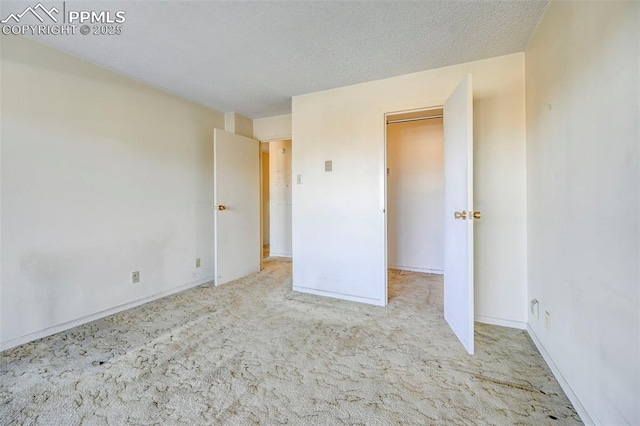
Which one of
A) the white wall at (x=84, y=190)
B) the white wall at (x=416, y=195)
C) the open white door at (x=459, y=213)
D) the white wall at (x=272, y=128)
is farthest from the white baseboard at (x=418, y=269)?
the white wall at (x=84, y=190)

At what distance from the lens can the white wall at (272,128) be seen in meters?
3.96

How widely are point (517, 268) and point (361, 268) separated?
1379 mm

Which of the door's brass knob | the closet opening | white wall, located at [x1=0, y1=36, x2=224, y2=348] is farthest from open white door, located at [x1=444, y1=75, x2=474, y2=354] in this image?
white wall, located at [x1=0, y1=36, x2=224, y2=348]

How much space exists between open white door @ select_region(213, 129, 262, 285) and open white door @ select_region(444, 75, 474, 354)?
2.60 m

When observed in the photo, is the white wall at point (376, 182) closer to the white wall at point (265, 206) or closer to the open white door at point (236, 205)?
the open white door at point (236, 205)

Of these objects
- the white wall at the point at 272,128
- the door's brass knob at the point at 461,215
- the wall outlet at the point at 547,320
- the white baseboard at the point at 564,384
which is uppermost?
the white wall at the point at 272,128

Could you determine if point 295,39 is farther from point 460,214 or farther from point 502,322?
point 502,322

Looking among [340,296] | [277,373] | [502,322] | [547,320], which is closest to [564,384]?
[547,320]

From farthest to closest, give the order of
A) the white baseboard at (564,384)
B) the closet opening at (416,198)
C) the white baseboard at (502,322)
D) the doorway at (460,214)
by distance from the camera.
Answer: the closet opening at (416,198) < the white baseboard at (502,322) < the doorway at (460,214) < the white baseboard at (564,384)

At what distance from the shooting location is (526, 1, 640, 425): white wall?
38.6 inches

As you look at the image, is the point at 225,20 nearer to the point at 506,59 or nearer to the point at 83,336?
the point at 506,59

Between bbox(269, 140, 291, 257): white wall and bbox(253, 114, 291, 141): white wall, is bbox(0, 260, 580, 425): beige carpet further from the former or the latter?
bbox(269, 140, 291, 257): white wall

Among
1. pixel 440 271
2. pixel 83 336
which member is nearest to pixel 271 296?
pixel 83 336

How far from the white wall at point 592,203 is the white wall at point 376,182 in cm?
42
